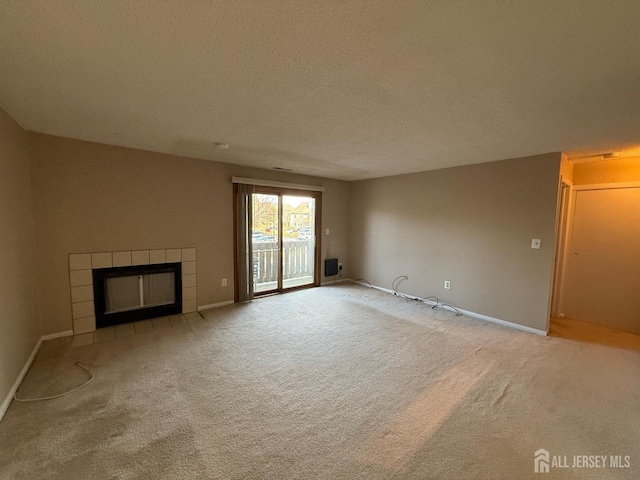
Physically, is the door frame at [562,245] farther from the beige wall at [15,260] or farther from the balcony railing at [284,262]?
the beige wall at [15,260]

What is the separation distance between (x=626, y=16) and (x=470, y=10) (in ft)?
2.11

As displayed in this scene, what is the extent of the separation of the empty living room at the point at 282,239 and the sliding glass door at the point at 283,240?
0.22 ft

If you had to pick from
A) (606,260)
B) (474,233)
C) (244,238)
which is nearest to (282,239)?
(244,238)

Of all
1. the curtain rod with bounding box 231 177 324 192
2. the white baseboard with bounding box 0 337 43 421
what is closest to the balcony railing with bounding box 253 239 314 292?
the curtain rod with bounding box 231 177 324 192

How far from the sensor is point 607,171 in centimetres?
356

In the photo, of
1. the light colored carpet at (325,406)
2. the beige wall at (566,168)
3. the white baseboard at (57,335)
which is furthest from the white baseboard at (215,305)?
the beige wall at (566,168)

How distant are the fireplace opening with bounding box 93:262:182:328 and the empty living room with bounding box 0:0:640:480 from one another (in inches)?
1.0

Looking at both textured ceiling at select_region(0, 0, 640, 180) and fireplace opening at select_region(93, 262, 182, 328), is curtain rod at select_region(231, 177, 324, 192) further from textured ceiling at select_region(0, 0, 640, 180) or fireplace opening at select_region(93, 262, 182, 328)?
fireplace opening at select_region(93, 262, 182, 328)

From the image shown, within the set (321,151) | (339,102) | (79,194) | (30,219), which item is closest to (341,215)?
(321,151)

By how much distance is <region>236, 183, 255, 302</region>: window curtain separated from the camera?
419 centimetres

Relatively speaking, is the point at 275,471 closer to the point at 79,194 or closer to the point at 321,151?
the point at 321,151

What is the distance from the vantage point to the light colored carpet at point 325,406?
1.51 metres

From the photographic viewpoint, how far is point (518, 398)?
209cm

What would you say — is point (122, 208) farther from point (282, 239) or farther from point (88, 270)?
point (282, 239)
